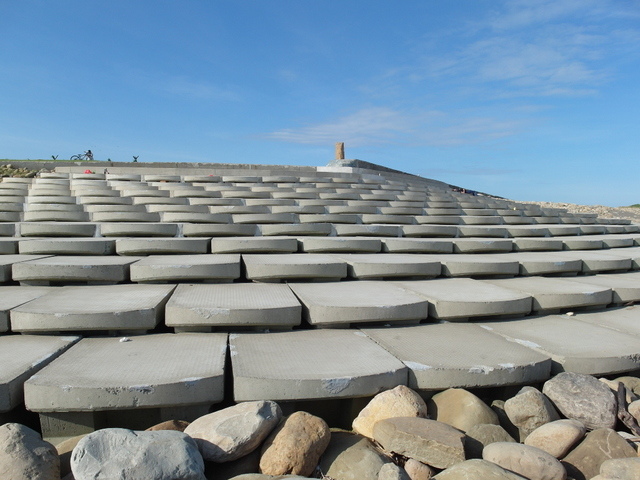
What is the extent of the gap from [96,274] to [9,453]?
5.70ft

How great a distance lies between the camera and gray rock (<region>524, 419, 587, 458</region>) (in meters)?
1.86

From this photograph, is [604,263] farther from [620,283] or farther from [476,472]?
[476,472]

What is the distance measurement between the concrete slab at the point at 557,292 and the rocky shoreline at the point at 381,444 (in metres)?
1.22

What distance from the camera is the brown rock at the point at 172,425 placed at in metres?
1.79

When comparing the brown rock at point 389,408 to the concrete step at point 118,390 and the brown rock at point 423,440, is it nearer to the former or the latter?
the brown rock at point 423,440

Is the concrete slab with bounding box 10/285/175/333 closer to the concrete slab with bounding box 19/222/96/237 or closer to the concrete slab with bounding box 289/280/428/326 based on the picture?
the concrete slab with bounding box 289/280/428/326

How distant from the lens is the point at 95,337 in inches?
95.3

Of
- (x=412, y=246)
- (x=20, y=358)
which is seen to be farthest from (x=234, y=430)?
(x=412, y=246)

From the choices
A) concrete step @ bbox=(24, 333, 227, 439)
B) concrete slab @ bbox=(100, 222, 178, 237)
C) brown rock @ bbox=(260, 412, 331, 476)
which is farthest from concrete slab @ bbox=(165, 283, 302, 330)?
concrete slab @ bbox=(100, 222, 178, 237)

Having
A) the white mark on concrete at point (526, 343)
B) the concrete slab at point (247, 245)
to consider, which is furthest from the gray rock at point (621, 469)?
the concrete slab at point (247, 245)

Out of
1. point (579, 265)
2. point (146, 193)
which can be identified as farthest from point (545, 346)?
point (146, 193)

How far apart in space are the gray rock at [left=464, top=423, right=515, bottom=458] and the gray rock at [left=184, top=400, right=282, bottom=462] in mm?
764

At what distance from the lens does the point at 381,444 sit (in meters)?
1.80

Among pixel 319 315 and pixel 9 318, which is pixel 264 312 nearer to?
pixel 319 315
